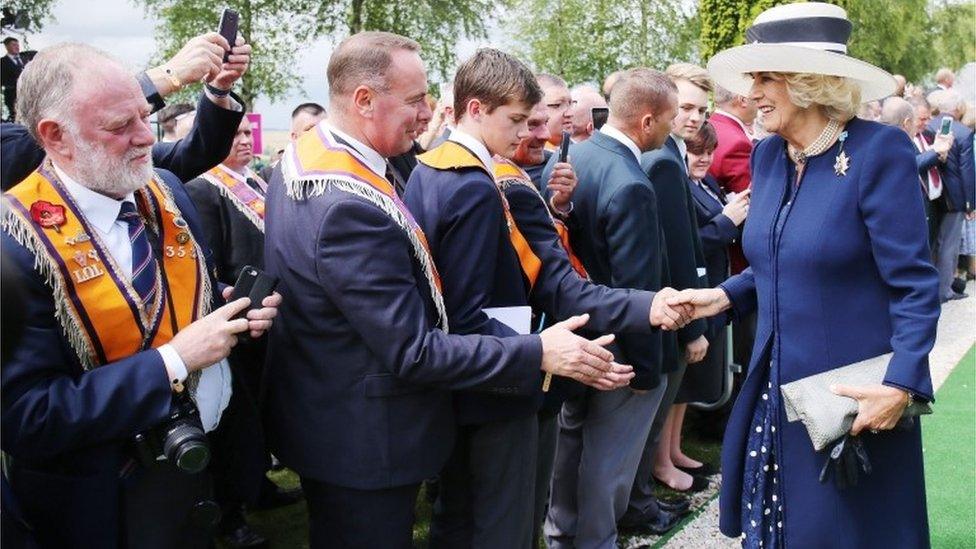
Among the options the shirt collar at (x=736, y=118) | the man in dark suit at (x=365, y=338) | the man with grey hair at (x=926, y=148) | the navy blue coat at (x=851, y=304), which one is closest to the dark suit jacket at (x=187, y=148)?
the man in dark suit at (x=365, y=338)

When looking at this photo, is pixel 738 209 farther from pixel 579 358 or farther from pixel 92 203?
pixel 92 203

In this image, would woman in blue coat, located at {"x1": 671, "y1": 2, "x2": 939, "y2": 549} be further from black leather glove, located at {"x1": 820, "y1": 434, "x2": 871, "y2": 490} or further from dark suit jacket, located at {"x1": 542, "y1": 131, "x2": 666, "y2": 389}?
dark suit jacket, located at {"x1": 542, "y1": 131, "x2": 666, "y2": 389}

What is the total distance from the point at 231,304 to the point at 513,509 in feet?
4.02

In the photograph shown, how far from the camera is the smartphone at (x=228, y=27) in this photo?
291cm

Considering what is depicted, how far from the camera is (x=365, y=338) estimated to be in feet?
8.41

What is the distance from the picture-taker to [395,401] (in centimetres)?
267

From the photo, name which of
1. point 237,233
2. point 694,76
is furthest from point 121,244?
point 694,76

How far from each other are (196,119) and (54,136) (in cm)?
81

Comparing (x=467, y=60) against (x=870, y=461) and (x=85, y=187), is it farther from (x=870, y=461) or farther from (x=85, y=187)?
(x=870, y=461)

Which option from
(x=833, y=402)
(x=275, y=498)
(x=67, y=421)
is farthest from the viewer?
(x=275, y=498)

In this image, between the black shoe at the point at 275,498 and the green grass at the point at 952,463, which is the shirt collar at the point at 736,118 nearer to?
the green grass at the point at 952,463

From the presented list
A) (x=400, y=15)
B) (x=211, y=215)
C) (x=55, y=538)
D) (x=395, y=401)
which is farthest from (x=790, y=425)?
(x=400, y=15)

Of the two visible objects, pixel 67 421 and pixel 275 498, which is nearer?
pixel 67 421

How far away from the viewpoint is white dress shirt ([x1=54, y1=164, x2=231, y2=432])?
235 centimetres
